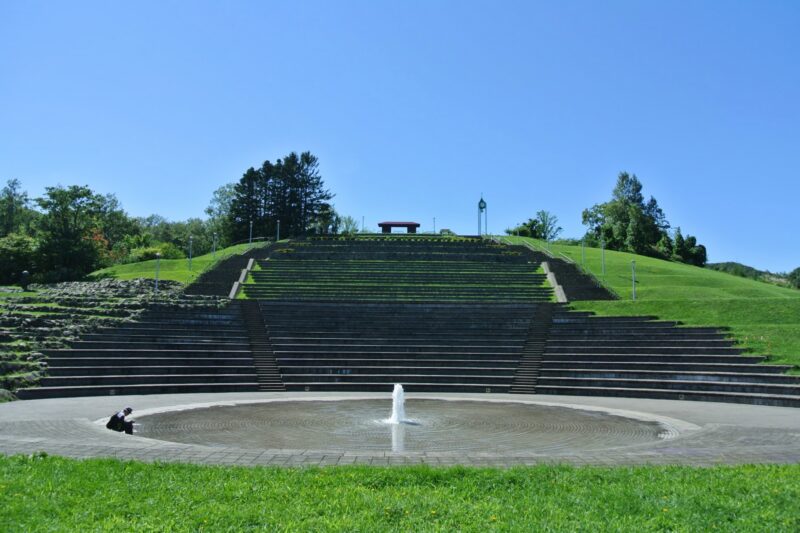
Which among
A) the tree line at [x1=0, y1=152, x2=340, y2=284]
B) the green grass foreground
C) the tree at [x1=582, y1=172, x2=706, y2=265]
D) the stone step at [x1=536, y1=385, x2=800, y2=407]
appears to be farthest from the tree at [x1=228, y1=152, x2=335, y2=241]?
the green grass foreground

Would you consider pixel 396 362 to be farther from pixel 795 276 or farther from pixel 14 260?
pixel 795 276

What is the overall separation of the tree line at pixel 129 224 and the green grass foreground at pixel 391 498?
135 feet

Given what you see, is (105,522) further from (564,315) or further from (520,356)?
(564,315)

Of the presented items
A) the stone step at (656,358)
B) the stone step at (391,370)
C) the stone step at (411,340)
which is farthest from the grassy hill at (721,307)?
the stone step at (391,370)

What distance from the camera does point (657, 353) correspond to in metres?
23.1

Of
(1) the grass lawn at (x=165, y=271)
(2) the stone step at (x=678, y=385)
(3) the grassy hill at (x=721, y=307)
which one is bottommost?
Answer: (2) the stone step at (x=678, y=385)

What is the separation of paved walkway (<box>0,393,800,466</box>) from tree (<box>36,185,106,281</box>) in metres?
35.9

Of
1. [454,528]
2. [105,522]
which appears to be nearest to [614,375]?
[454,528]

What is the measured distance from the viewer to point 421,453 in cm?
959

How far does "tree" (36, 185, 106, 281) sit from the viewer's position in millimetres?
49500

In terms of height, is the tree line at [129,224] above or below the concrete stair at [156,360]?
above

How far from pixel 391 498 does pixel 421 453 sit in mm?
3054

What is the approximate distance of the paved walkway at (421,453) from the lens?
8875 mm

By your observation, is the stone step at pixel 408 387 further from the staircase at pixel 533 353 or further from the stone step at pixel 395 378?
the staircase at pixel 533 353
